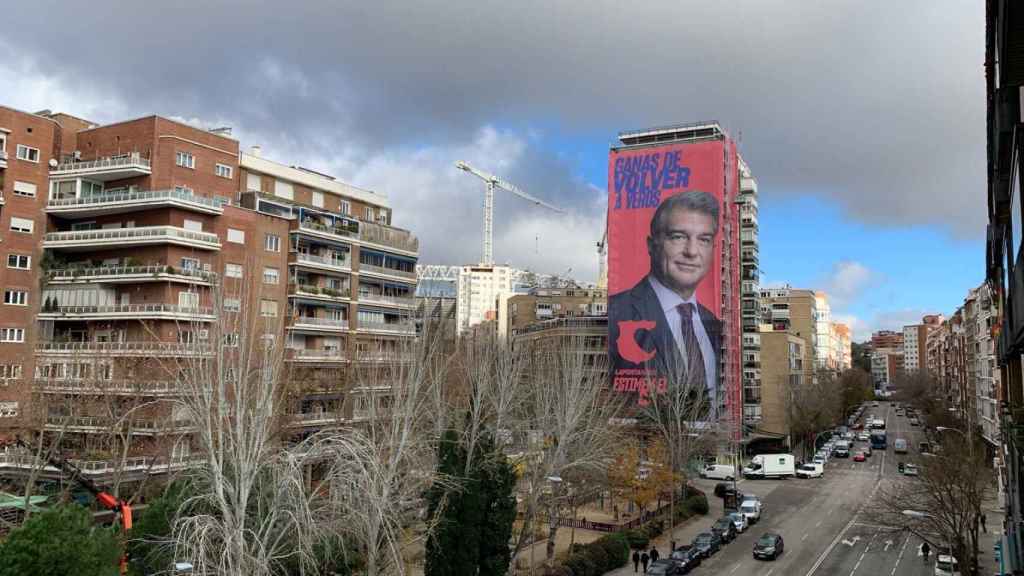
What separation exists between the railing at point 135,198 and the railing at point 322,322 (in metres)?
Result: 10.3

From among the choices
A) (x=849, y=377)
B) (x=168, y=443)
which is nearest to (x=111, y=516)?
(x=168, y=443)

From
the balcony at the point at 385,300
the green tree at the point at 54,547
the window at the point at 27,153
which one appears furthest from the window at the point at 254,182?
the green tree at the point at 54,547

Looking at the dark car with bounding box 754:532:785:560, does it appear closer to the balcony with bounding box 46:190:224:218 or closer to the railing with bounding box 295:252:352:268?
the railing with bounding box 295:252:352:268

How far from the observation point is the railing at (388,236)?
60688 mm

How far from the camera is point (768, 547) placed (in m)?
40.2

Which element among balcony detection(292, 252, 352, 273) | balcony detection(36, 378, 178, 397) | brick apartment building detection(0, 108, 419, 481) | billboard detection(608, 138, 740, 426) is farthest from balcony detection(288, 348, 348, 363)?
billboard detection(608, 138, 740, 426)

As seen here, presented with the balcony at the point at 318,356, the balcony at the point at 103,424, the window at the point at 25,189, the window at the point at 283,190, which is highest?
the window at the point at 283,190

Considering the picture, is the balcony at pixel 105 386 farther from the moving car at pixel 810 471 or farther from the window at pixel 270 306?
the moving car at pixel 810 471

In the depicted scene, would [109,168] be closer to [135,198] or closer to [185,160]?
[135,198]

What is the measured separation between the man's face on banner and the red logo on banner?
5.08 meters

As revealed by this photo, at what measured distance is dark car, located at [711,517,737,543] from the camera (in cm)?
4397

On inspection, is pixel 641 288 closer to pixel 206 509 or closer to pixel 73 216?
pixel 73 216

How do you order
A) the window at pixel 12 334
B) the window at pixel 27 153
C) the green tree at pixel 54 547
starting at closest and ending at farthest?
the green tree at pixel 54 547
the window at pixel 12 334
the window at pixel 27 153

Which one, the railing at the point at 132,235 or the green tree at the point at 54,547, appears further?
the railing at the point at 132,235
